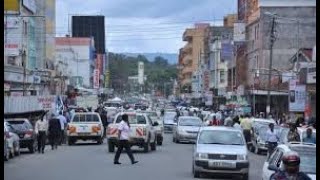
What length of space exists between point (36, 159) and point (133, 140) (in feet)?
16.3

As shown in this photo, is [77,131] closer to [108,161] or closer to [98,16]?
[108,161]

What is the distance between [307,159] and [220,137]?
7491mm

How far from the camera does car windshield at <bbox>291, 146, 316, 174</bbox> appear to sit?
1647 cm

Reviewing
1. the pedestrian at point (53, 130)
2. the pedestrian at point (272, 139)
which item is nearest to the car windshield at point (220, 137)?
the pedestrian at point (272, 139)

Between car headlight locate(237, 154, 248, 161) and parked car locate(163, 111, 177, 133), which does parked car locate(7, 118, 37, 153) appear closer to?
car headlight locate(237, 154, 248, 161)

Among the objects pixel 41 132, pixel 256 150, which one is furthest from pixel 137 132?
pixel 256 150

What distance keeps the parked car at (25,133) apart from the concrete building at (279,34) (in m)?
35.2

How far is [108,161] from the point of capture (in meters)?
29.6

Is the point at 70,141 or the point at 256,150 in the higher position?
the point at 70,141

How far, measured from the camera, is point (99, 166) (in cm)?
2714

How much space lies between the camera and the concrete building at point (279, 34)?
68312mm

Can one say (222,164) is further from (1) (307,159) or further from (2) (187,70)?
(2) (187,70)

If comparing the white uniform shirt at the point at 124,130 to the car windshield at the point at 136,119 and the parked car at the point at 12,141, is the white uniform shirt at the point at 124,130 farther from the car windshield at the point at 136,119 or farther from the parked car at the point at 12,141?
the car windshield at the point at 136,119

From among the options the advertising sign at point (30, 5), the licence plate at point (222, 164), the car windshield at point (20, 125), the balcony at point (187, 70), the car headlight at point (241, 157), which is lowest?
the licence plate at point (222, 164)
